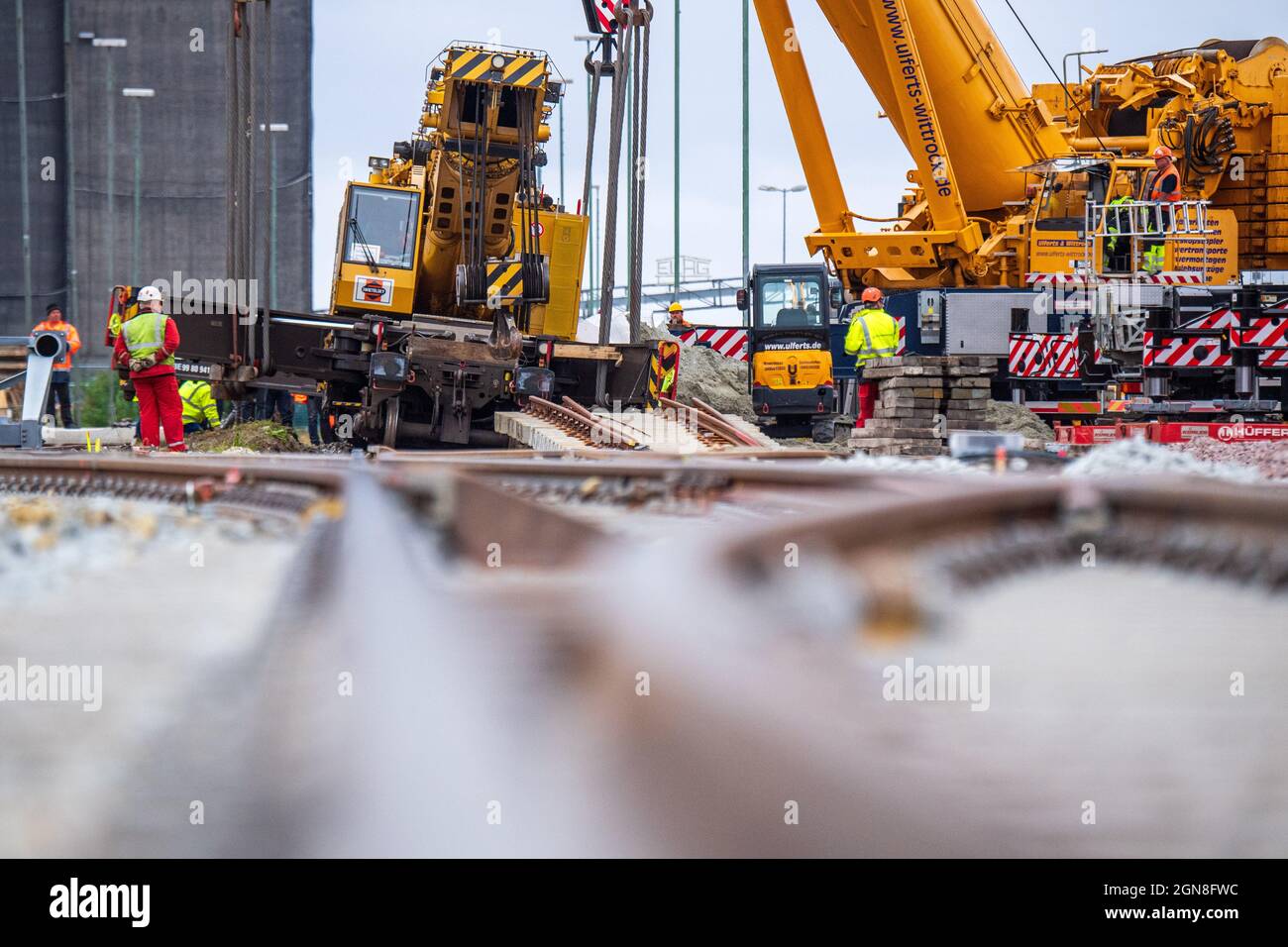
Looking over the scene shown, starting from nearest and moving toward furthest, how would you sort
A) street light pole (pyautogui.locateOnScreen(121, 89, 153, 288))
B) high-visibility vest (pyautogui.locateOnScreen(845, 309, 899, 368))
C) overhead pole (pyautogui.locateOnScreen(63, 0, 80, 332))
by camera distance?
high-visibility vest (pyautogui.locateOnScreen(845, 309, 899, 368))
street light pole (pyautogui.locateOnScreen(121, 89, 153, 288))
overhead pole (pyautogui.locateOnScreen(63, 0, 80, 332))

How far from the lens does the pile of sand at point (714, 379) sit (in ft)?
72.7

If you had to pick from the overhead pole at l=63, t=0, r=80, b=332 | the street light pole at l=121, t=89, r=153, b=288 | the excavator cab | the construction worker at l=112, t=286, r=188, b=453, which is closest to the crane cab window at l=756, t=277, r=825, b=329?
the excavator cab

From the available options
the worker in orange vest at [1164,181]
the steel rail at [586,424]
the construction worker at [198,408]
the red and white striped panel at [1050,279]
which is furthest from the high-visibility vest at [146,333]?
the red and white striped panel at [1050,279]

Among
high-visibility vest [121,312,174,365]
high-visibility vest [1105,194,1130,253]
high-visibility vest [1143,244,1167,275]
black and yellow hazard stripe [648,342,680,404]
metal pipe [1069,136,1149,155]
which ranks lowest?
black and yellow hazard stripe [648,342,680,404]

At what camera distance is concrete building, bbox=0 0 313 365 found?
3134 cm

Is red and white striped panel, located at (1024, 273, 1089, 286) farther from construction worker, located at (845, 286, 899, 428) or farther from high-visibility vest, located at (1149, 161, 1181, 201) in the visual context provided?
construction worker, located at (845, 286, 899, 428)

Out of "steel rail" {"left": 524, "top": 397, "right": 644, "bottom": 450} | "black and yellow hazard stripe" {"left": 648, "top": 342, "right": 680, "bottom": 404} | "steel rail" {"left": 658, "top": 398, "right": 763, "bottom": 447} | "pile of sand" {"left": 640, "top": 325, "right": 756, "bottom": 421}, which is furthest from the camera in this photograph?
"pile of sand" {"left": 640, "top": 325, "right": 756, "bottom": 421}

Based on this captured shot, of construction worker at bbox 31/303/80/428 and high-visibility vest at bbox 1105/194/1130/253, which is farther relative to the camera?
construction worker at bbox 31/303/80/428

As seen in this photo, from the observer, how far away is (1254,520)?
2316 millimetres

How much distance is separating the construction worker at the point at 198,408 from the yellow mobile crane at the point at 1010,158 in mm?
7970

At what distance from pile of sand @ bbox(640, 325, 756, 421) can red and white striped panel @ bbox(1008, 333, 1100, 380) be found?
18.0 ft

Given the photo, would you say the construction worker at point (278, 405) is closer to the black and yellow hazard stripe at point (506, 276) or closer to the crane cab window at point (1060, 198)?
the black and yellow hazard stripe at point (506, 276)

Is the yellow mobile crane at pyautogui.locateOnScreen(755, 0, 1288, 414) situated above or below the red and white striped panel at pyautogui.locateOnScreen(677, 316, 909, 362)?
above
